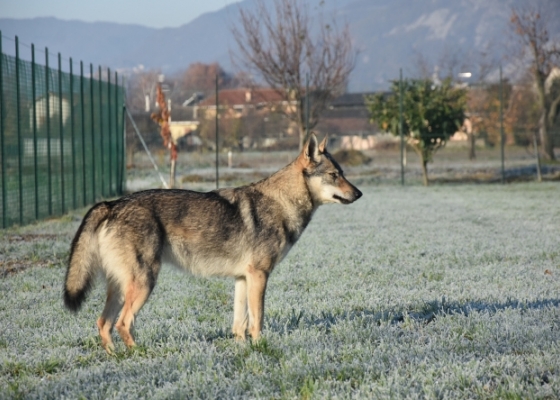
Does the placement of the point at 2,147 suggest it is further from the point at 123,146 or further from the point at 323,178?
the point at 123,146

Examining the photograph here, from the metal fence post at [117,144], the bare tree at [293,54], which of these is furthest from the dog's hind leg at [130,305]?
the bare tree at [293,54]

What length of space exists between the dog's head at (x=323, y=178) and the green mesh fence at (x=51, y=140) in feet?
26.4

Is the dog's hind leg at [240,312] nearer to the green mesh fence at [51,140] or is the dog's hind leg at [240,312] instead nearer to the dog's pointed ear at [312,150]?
the dog's pointed ear at [312,150]

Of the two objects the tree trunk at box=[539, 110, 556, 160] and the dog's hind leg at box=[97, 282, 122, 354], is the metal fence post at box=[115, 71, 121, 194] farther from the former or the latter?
the tree trunk at box=[539, 110, 556, 160]

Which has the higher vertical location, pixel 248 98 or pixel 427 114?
pixel 248 98

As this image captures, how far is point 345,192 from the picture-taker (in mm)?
6375

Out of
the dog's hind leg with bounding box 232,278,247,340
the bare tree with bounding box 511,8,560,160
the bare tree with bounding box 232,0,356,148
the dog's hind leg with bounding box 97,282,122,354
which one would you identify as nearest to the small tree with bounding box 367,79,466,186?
the bare tree with bounding box 232,0,356,148

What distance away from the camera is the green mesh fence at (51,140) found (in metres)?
13.3

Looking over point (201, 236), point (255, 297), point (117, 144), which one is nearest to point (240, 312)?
point (255, 297)

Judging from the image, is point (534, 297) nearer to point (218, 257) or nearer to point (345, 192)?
point (345, 192)

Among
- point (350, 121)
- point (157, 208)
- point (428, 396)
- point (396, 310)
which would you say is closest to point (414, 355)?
point (428, 396)

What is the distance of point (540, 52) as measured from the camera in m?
39.7

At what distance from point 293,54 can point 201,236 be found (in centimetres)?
2488

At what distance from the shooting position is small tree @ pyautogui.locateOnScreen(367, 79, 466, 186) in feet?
79.9
